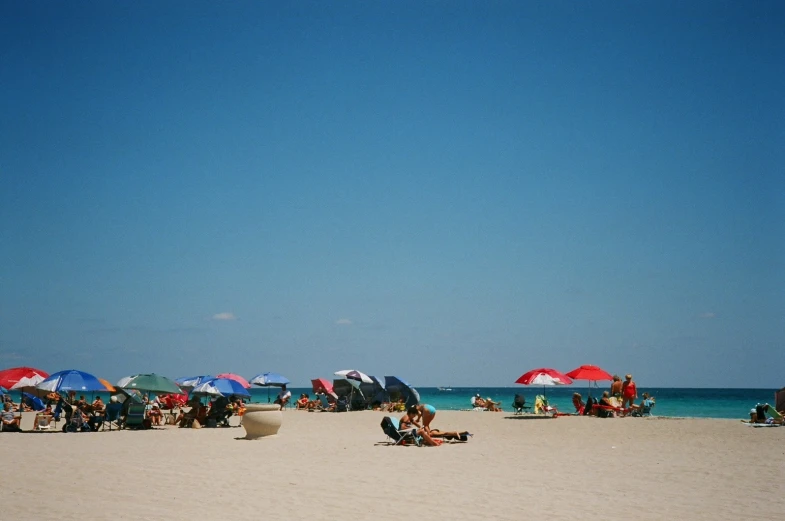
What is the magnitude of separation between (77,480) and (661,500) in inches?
308

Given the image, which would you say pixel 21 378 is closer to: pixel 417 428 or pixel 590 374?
pixel 417 428

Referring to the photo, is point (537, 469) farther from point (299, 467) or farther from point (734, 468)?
point (299, 467)

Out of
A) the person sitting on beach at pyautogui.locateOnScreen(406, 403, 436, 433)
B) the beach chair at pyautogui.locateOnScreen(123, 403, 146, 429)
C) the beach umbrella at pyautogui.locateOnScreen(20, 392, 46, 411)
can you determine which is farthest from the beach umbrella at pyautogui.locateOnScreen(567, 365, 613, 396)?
the beach umbrella at pyautogui.locateOnScreen(20, 392, 46, 411)

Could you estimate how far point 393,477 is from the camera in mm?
10203

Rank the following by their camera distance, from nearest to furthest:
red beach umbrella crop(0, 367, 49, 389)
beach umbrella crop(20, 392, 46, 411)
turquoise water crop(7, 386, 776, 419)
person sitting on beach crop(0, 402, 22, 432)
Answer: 1. person sitting on beach crop(0, 402, 22, 432)
2. red beach umbrella crop(0, 367, 49, 389)
3. beach umbrella crop(20, 392, 46, 411)
4. turquoise water crop(7, 386, 776, 419)

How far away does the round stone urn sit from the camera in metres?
16.7

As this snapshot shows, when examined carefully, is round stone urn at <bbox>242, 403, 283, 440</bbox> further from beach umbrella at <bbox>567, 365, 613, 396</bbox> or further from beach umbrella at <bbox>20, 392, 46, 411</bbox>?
beach umbrella at <bbox>20, 392, 46, 411</bbox>

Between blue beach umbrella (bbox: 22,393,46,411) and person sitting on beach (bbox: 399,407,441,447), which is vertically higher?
person sitting on beach (bbox: 399,407,441,447)

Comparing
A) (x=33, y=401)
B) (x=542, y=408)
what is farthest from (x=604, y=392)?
(x=33, y=401)

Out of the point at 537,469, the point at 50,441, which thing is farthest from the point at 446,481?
the point at 50,441

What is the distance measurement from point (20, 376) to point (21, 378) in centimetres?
25

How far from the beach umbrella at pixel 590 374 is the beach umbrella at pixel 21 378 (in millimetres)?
18849

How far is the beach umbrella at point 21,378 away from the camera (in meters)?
22.8

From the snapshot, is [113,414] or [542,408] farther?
[542,408]
